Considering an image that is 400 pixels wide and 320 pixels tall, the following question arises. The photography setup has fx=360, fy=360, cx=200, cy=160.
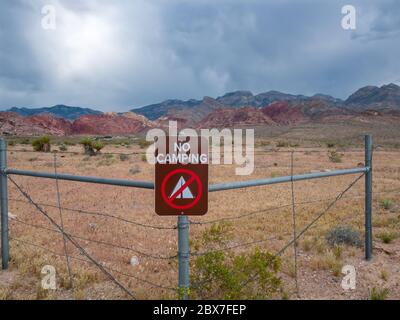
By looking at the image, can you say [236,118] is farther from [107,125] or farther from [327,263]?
[327,263]

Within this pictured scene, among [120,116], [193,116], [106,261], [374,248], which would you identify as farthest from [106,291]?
[193,116]

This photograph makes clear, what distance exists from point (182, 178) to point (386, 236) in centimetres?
546

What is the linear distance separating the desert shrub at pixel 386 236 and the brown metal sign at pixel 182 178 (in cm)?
516

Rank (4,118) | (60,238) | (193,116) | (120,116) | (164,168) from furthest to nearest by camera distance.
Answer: (193,116), (120,116), (4,118), (60,238), (164,168)

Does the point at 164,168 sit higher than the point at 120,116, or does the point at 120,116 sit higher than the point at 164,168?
the point at 120,116

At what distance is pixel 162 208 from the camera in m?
3.28

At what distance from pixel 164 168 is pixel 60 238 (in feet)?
16.4

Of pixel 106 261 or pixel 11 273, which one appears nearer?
pixel 11 273

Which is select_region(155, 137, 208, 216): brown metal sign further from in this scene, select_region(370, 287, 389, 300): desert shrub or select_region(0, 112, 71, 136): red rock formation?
select_region(0, 112, 71, 136): red rock formation

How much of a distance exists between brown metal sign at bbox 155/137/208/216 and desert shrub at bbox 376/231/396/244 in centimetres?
516

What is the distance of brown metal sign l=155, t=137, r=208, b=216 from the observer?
10.6ft

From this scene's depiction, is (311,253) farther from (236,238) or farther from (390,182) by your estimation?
(390,182)

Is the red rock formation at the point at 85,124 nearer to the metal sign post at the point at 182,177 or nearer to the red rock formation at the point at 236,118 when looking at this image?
the red rock formation at the point at 236,118

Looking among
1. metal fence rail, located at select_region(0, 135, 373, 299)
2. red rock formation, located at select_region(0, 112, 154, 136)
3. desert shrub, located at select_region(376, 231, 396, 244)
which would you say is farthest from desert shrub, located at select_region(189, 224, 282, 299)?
red rock formation, located at select_region(0, 112, 154, 136)
